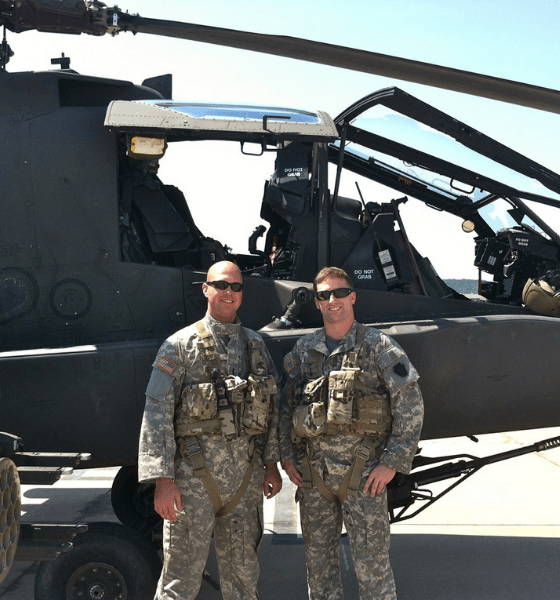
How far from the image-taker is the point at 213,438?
3.32m

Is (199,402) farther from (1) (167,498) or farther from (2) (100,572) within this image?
(2) (100,572)

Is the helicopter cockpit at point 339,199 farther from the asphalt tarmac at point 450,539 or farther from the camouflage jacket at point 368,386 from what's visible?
the asphalt tarmac at point 450,539

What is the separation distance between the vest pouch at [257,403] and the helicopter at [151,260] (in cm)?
48

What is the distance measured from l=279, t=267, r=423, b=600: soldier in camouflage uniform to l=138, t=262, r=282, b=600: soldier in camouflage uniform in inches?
7.0

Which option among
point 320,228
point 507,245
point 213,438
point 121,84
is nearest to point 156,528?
point 213,438

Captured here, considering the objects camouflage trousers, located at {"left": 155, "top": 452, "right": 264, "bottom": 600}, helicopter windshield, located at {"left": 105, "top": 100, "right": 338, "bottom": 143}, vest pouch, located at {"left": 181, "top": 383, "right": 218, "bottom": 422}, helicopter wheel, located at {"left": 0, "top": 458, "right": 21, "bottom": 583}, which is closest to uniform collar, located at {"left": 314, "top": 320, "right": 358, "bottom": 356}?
vest pouch, located at {"left": 181, "top": 383, "right": 218, "bottom": 422}

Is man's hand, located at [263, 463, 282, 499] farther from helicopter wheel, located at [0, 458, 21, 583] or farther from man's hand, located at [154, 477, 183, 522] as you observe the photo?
helicopter wheel, located at [0, 458, 21, 583]

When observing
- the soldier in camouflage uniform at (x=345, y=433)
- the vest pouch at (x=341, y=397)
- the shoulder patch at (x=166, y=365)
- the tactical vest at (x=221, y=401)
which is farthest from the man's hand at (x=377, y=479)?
the shoulder patch at (x=166, y=365)

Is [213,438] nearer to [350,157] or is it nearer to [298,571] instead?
[298,571]

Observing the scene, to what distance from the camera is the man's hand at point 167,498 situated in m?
3.21

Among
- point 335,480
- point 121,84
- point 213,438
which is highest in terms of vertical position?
point 121,84

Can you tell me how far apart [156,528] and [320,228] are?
2.02 metres

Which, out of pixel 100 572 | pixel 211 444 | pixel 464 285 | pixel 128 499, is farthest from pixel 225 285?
pixel 128 499

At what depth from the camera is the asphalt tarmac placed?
172 inches
